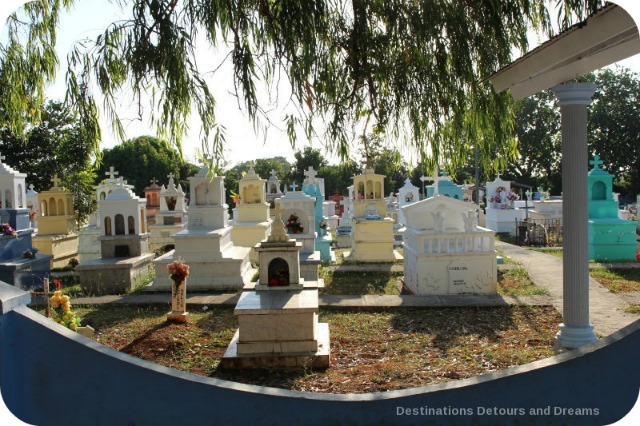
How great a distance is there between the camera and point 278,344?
6.38 m

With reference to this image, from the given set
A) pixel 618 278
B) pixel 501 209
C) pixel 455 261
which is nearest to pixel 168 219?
pixel 455 261

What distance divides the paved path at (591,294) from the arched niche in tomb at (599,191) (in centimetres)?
218

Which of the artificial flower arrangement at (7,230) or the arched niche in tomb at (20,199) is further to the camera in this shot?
the arched niche in tomb at (20,199)

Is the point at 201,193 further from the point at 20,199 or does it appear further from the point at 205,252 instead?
A: the point at 20,199

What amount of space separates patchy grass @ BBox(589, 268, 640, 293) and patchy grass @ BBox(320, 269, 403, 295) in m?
4.35

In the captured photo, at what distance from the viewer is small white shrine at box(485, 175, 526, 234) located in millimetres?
23469

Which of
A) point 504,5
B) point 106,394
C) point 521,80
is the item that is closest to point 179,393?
point 106,394

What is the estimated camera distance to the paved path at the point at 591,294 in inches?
309

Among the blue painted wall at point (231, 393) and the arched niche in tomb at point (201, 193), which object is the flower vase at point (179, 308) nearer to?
the arched niche in tomb at point (201, 193)

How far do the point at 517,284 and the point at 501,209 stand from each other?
45.1ft

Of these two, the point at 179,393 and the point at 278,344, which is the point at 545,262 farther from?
the point at 179,393

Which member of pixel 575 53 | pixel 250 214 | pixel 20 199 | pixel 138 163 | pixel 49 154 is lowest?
pixel 250 214

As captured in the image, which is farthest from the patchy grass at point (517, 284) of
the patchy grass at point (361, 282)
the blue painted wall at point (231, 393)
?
the blue painted wall at point (231, 393)

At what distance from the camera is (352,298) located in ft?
31.8
